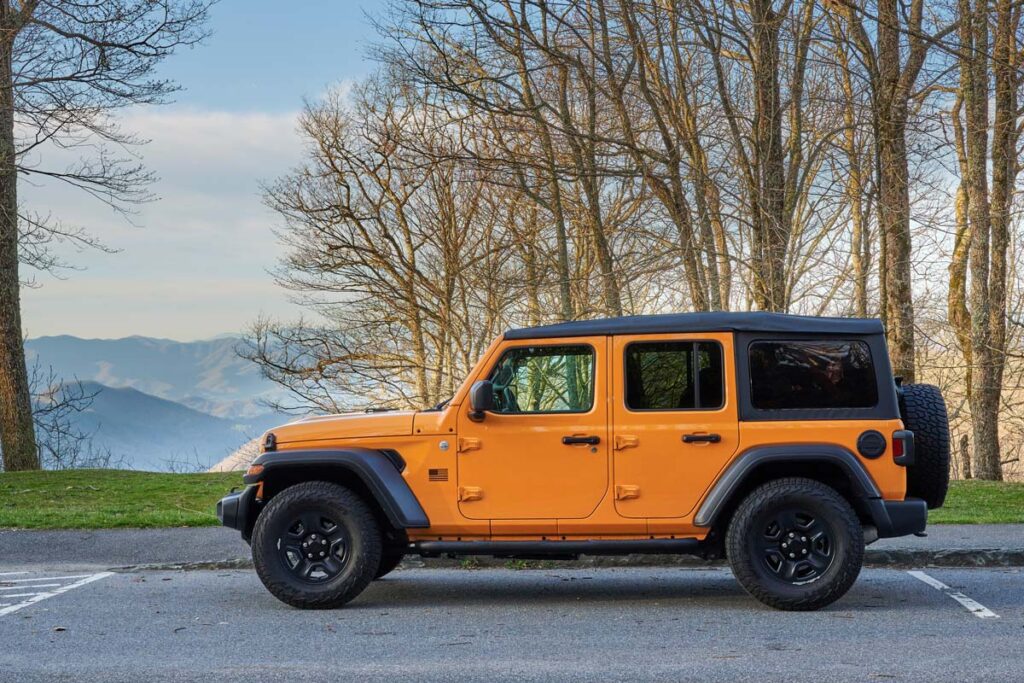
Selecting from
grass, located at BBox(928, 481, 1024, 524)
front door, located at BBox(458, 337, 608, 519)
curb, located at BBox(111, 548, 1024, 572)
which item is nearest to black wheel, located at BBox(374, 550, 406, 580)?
curb, located at BBox(111, 548, 1024, 572)

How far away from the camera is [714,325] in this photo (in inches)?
312

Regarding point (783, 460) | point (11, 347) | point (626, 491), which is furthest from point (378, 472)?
point (11, 347)

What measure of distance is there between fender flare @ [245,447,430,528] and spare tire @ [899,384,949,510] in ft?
10.8

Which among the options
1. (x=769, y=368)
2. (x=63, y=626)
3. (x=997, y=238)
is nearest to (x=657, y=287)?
(x=997, y=238)

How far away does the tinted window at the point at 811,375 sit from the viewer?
25.6 ft

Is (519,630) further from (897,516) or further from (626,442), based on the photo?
(897,516)

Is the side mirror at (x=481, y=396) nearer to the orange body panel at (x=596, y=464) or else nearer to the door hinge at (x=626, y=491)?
the orange body panel at (x=596, y=464)

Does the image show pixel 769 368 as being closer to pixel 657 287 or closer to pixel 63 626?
pixel 63 626

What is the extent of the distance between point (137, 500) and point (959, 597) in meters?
11.1

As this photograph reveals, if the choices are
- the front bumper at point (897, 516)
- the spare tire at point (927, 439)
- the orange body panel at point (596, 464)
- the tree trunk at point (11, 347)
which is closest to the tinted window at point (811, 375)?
the orange body panel at point (596, 464)

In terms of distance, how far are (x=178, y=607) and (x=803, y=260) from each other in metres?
15.6

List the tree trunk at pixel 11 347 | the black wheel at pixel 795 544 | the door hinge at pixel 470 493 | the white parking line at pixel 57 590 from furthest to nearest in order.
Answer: the tree trunk at pixel 11 347, the white parking line at pixel 57 590, the door hinge at pixel 470 493, the black wheel at pixel 795 544

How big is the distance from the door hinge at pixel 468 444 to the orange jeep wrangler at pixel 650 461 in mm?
10

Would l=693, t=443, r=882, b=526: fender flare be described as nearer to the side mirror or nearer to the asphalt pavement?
the side mirror
